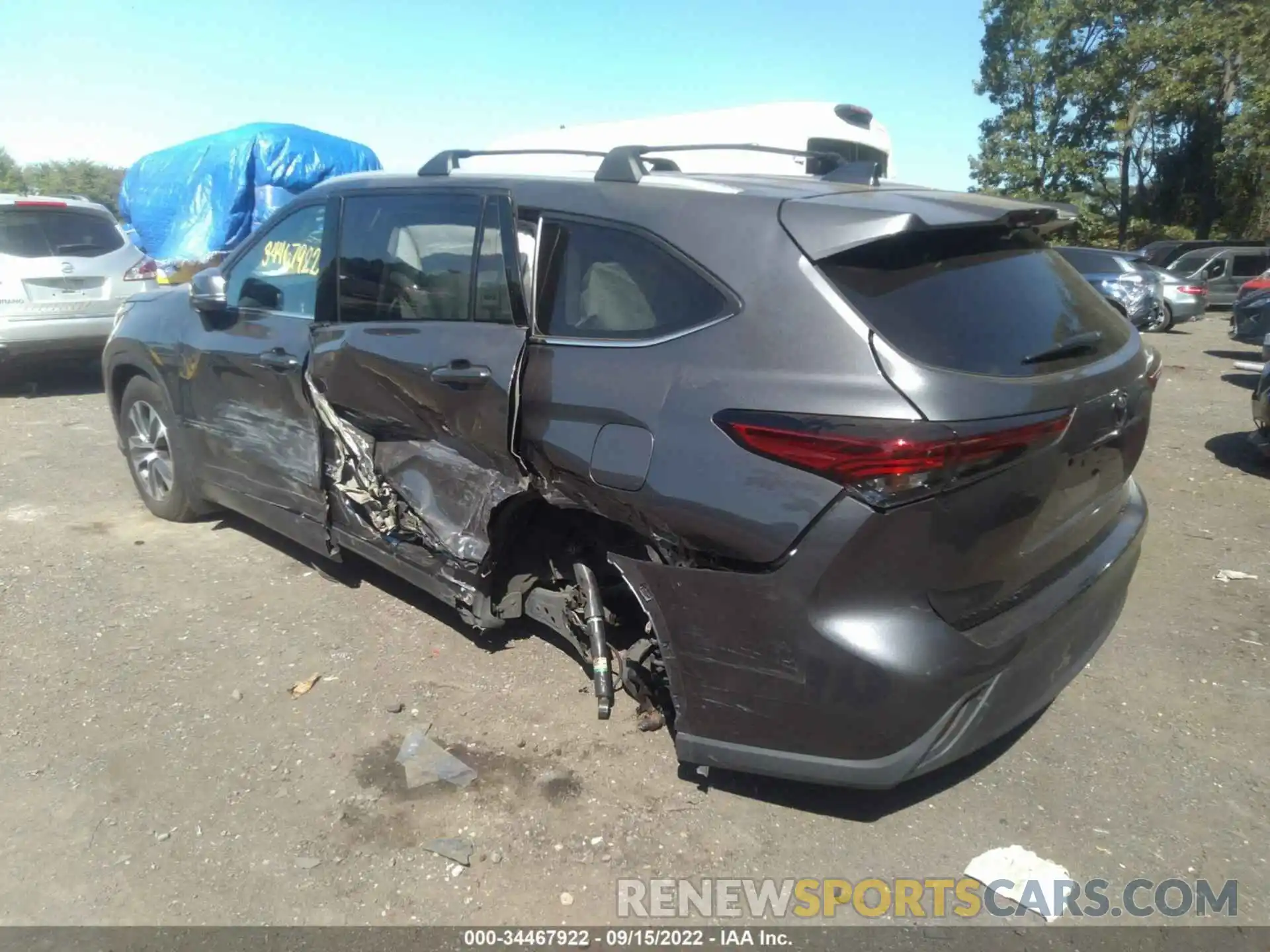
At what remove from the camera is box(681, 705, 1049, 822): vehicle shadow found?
3.02 m

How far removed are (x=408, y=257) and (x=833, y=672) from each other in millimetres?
2378

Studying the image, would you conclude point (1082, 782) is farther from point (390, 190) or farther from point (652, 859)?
point (390, 190)

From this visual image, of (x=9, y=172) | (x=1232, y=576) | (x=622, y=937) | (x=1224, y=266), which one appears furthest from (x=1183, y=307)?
(x=9, y=172)

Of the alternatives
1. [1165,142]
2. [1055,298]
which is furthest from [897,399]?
[1165,142]

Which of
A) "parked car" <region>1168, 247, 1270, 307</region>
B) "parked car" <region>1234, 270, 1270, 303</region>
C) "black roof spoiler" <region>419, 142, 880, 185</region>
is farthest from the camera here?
"parked car" <region>1168, 247, 1270, 307</region>

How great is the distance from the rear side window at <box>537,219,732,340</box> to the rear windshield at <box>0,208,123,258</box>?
25.5 ft

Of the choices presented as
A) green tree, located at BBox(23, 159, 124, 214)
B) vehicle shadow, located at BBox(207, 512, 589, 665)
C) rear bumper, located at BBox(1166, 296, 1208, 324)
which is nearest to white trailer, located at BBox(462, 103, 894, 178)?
vehicle shadow, located at BBox(207, 512, 589, 665)

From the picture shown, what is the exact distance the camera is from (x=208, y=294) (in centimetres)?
452

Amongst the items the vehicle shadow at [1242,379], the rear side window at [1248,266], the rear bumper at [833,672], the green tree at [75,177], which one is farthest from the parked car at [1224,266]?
the green tree at [75,177]

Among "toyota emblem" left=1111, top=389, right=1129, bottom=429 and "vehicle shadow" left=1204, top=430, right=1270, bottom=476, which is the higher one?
"toyota emblem" left=1111, top=389, right=1129, bottom=429

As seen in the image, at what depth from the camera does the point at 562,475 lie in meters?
3.06

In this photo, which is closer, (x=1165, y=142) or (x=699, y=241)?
(x=699, y=241)

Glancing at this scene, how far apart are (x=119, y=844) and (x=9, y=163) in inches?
1941

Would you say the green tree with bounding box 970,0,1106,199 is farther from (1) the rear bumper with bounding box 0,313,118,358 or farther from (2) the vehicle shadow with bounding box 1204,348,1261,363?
(1) the rear bumper with bounding box 0,313,118,358
